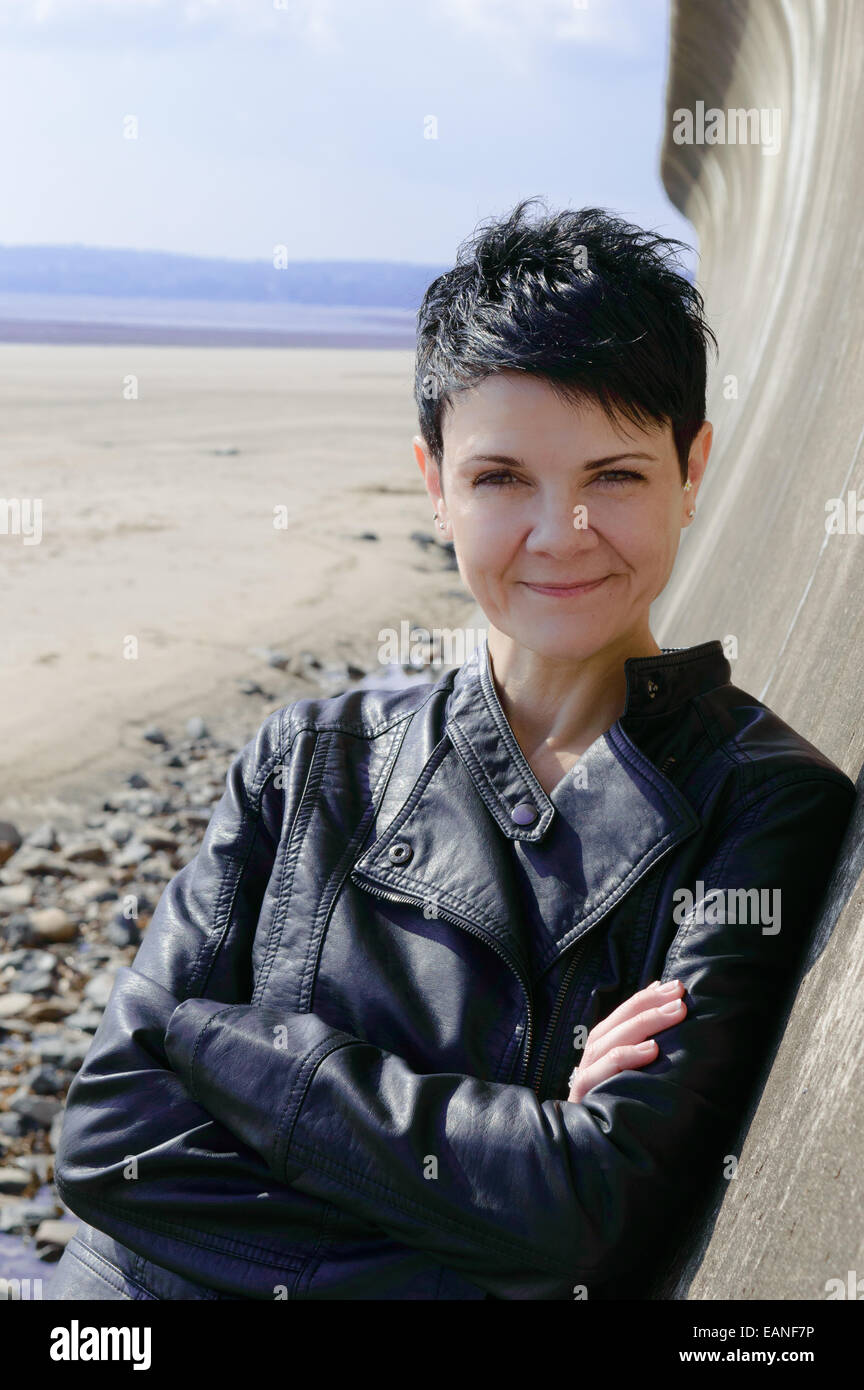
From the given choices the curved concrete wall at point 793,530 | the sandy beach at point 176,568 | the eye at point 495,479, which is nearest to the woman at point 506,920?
the eye at point 495,479

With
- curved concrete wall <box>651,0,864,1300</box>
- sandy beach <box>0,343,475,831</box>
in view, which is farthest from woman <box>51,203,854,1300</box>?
sandy beach <box>0,343,475,831</box>

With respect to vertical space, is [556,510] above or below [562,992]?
above

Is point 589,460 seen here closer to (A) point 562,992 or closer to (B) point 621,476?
(B) point 621,476

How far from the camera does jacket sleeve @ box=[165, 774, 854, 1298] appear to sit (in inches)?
65.5

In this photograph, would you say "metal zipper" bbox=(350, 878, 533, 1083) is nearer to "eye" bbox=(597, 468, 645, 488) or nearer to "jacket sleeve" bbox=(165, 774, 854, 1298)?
"jacket sleeve" bbox=(165, 774, 854, 1298)

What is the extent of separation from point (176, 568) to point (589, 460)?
43.3 feet

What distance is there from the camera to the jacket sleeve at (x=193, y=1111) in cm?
180

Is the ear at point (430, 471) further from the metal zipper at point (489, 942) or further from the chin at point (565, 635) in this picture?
the metal zipper at point (489, 942)

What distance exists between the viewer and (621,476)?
197 cm

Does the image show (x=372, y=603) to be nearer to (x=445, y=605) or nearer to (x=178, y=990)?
(x=445, y=605)

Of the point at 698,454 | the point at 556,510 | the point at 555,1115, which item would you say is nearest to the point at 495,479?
the point at 556,510

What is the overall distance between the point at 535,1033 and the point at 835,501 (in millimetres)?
1983

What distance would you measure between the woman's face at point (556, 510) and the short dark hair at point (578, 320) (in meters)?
0.03

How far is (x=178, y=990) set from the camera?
81.7 inches
